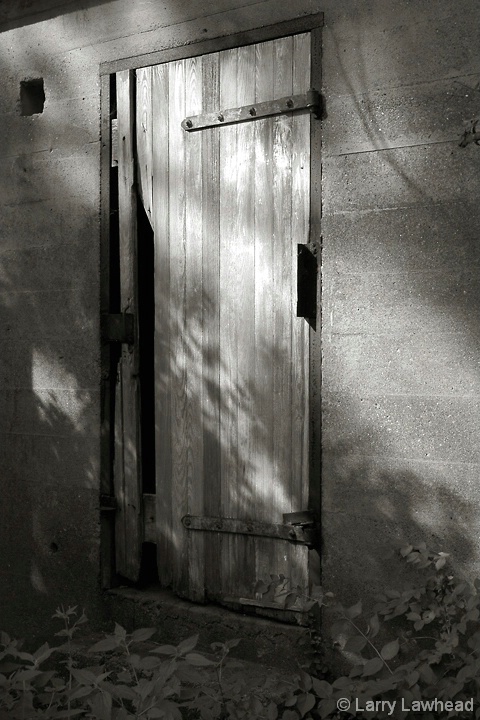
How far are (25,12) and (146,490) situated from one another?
280 cm

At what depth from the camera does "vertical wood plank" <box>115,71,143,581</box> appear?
448 centimetres

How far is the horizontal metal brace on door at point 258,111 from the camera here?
12.7 ft

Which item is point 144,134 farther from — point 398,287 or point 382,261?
point 398,287

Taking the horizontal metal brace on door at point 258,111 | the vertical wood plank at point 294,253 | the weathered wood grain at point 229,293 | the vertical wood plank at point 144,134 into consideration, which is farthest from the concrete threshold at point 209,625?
the horizontal metal brace on door at point 258,111

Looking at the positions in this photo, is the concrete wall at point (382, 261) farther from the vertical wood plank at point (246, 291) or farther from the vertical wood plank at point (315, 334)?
the vertical wood plank at point (246, 291)

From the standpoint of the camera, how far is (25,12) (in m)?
4.89

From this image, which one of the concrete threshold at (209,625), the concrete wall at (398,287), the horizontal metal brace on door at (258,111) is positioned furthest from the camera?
the concrete threshold at (209,625)

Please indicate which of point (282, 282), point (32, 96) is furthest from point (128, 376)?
point (32, 96)

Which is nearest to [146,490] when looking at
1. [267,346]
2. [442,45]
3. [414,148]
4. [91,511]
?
[91,511]

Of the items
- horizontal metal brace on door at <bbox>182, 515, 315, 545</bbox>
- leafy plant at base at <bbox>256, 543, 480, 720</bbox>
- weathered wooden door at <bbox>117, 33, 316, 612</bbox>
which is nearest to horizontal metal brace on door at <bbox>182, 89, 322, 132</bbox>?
weathered wooden door at <bbox>117, 33, 316, 612</bbox>

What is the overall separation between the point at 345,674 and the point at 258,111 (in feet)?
8.58

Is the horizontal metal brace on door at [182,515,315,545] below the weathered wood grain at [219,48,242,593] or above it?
below

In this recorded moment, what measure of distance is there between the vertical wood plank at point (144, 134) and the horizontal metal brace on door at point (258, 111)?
0.87ft

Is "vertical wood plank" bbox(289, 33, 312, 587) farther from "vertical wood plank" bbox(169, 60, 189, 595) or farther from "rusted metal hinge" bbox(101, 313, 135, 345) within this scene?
"rusted metal hinge" bbox(101, 313, 135, 345)
